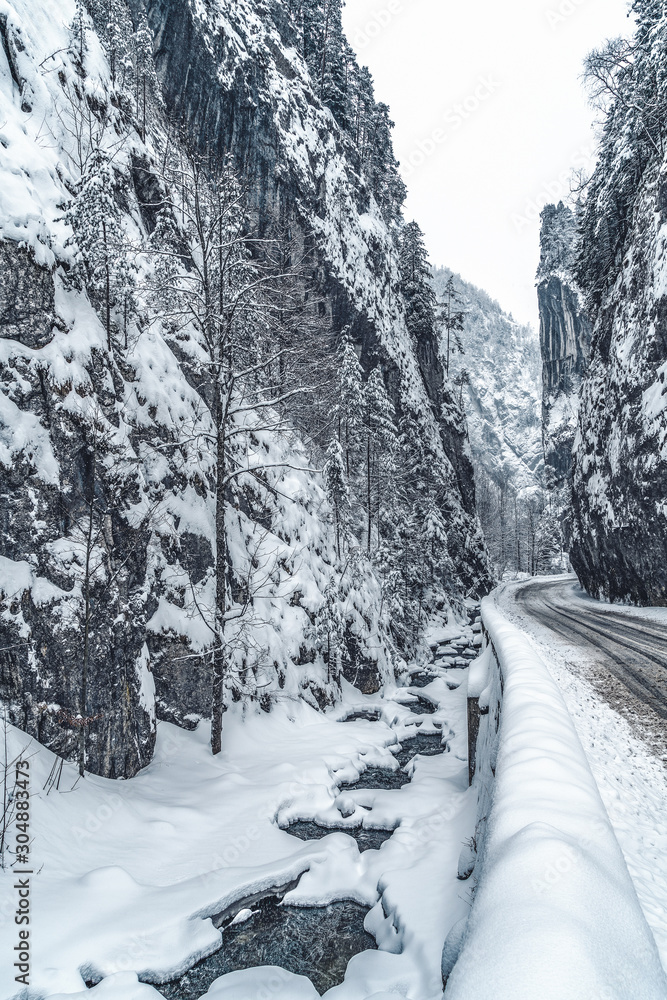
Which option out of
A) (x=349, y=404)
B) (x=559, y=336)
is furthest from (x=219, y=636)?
(x=559, y=336)

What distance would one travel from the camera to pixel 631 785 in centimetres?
419

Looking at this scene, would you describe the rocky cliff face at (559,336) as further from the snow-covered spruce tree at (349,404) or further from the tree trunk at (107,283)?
the tree trunk at (107,283)

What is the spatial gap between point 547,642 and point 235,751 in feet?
26.7

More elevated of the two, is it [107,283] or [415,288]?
[415,288]

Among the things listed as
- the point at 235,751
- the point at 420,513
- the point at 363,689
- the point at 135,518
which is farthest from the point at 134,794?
the point at 420,513

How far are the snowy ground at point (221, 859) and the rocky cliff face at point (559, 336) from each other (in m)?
67.7

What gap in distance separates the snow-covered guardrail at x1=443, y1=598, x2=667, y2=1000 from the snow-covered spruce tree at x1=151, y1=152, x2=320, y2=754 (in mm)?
6753

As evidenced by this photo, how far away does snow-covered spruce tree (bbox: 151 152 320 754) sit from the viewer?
9156 mm

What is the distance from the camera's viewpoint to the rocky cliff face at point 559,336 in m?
69.6

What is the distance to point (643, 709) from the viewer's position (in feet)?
20.4

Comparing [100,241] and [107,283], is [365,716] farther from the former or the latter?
[100,241]

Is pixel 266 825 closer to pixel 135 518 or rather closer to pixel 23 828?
pixel 23 828

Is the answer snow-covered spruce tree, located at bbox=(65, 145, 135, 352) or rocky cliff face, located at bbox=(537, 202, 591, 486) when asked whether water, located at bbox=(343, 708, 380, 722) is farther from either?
rocky cliff face, located at bbox=(537, 202, 591, 486)

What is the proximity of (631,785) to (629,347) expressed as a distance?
20.1 m
